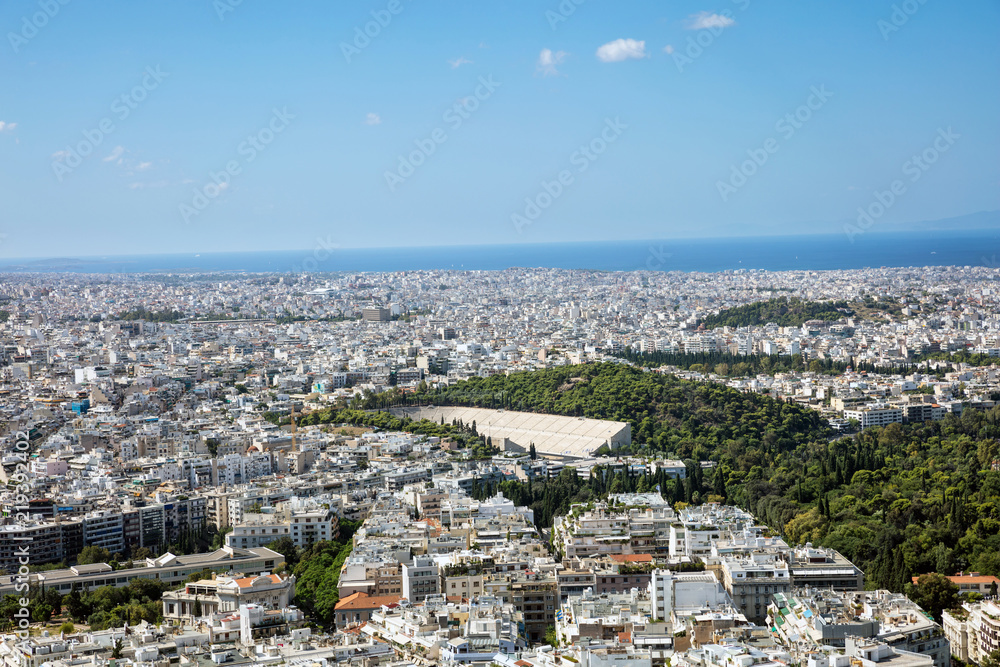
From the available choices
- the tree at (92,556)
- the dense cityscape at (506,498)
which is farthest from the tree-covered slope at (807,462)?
the tree at (92,556)

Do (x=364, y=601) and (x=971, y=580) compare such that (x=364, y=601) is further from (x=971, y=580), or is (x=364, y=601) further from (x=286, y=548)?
(x=971, y=580)

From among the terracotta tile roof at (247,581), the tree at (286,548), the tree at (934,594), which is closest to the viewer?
the tree at (934,594)

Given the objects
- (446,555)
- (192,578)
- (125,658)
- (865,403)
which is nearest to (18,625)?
(192,578)

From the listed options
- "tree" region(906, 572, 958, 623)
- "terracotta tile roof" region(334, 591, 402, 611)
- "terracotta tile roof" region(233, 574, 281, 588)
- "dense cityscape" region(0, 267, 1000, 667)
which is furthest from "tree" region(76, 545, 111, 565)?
"tree" region(906, 572, 958, 623)

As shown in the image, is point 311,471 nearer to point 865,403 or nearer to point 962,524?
point 962,524

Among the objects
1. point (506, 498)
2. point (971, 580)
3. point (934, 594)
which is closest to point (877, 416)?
point (506, 498)

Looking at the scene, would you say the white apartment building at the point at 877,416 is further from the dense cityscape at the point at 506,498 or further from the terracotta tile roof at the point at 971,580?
the terracotta tile roof at the point at 971,580

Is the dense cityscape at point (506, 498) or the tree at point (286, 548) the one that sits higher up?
the dense cityscape at point (506, 498)
